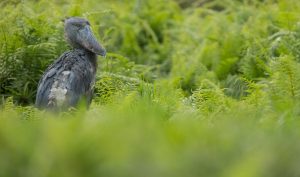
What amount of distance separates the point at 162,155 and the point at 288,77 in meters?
1.95

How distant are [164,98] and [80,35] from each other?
1.03m

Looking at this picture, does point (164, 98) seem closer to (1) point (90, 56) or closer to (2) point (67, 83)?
(2) point (67, 83)

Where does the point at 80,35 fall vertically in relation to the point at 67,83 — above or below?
above

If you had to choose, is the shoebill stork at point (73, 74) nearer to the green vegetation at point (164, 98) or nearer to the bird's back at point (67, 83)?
the bird's back at point (67, 83)

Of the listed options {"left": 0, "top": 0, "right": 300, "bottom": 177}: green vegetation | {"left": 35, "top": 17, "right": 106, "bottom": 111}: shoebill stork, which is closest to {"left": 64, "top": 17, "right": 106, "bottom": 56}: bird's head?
{"left": 35, "top": 17, "right": 106, "bottom": 111}: shoebill stork

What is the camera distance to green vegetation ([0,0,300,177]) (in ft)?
8.61

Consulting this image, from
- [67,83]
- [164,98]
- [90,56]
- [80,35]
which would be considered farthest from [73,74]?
[164,98]

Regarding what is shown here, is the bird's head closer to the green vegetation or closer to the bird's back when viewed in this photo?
the bird's back

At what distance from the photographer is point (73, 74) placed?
4.79 metres

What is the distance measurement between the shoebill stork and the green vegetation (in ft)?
0.50

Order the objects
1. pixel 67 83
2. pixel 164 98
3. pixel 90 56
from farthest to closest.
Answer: pixel 90 56
pixel 67 83
pixel 164 98

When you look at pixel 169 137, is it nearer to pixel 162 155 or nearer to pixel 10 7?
pixel 162 155

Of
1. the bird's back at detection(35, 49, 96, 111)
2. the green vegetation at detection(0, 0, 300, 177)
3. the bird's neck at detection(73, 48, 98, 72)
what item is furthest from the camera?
the bird's neck at detection(73, 48, 98, 72)

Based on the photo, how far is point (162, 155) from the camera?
2574mm
